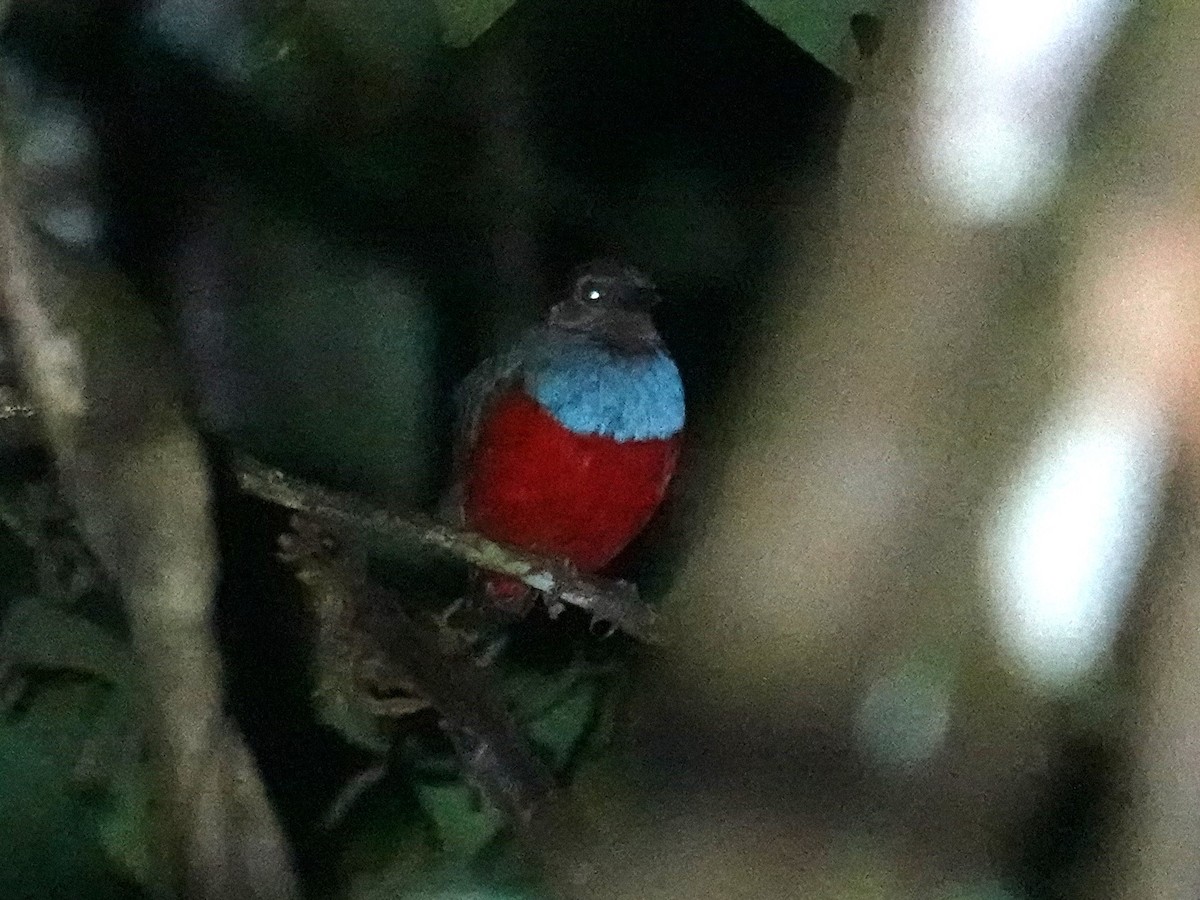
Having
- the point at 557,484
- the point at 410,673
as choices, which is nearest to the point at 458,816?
the point at 410,673

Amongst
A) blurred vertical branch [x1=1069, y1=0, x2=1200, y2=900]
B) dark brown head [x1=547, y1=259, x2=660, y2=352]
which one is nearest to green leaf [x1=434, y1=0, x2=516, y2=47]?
dark brown head [x1=547, y1=259, x2=660, y2=352]

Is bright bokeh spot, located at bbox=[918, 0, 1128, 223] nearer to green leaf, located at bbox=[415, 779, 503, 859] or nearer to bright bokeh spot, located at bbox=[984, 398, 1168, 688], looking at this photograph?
bright bokeh spot, located at bbox=[984, 398, 1168, 688]

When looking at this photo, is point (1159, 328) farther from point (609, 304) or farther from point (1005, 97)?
point (609, 304)

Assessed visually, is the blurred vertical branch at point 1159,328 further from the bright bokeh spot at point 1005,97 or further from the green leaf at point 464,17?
the green leaf at point 464,17

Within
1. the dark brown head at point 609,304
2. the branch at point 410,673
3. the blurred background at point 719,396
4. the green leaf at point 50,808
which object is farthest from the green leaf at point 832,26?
the green leaf at point 50,808

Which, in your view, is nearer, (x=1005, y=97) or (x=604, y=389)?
(x=1005, y=97)

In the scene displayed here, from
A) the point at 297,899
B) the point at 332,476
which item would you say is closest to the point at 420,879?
the point at 297,899
